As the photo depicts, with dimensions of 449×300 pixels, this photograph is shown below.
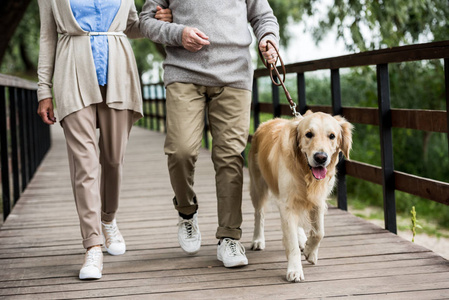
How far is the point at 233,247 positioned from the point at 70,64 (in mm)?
1238

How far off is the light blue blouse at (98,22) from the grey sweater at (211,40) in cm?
24

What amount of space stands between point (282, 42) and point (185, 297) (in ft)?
50.4

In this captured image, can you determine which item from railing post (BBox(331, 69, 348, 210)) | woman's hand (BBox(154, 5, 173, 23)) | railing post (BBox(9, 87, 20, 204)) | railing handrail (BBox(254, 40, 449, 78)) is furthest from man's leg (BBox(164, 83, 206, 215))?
railing post (BBox(9, 87, 20, 204))

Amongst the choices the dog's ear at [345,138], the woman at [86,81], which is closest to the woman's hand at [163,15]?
the woman at [86,81]

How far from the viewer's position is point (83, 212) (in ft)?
9.89

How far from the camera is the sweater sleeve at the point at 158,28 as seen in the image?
3.05m

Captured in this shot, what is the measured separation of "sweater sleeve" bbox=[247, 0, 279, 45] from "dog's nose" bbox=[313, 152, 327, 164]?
81 centimetres

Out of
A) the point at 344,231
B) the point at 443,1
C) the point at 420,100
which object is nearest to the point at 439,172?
the point at 420,100

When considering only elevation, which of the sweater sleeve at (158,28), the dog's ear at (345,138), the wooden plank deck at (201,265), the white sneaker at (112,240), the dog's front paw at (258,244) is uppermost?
the sweater sleeve at (158,28)

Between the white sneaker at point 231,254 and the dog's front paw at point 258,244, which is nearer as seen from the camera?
the white sneaker at point 231,254

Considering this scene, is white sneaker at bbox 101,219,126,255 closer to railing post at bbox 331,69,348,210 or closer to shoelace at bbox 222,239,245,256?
shoelace at bbox 222,239,245,256

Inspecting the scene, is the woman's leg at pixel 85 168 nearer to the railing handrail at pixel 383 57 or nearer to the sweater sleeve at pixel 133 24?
the sweater sleeve at pixel 133 24

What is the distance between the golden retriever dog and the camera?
9.00 feet

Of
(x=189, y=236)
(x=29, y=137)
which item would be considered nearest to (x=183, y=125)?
(x=189, y=236)
